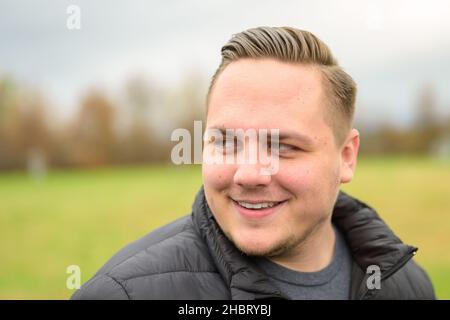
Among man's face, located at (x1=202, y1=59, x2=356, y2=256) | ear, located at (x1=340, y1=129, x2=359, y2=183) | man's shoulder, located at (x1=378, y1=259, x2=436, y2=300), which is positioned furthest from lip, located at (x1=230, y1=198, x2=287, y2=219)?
man's shoulder, located at (x1=378, y1=259, x2=436, y2=300)

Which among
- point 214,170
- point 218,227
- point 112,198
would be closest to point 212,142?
point 214,170

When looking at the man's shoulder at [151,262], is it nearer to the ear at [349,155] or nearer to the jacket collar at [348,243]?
the jacket collar at [348,243]

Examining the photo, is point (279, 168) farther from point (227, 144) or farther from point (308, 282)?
point (308, 282)

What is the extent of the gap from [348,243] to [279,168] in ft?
2.73

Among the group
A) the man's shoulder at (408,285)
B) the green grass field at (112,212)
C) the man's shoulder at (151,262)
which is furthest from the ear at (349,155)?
the green grass field at (112,212)

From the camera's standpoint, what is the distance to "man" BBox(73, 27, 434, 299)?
90.8 inches

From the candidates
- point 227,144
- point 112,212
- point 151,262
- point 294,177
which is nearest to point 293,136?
point 294,177

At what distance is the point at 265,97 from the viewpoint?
2320 mm

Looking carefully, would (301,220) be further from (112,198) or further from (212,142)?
(112,198)

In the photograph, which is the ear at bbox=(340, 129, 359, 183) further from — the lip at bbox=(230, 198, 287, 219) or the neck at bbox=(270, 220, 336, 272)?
the lip at bbox=(230, 198, 287, 219)

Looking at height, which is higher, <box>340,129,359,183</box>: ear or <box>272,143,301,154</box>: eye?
<box>272,143,301,154</box>: eye

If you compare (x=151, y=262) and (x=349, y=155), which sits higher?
(x=349, y=155)
